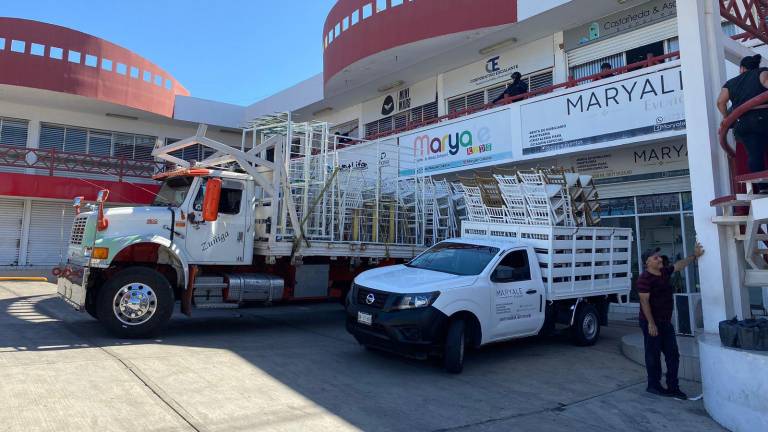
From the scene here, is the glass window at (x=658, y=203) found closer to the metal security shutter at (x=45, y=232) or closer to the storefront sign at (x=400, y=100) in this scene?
the storefront sign at (x=400, y=100)

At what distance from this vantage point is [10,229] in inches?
790

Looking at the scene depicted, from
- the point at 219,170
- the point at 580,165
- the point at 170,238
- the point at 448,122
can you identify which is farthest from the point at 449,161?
the point at 170,238

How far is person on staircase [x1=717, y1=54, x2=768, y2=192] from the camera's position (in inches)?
194

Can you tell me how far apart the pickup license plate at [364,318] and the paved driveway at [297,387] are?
0.61 meters

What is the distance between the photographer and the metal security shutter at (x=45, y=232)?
20.5 metres

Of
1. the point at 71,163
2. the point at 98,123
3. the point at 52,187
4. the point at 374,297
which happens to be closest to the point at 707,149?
the point at 374,297

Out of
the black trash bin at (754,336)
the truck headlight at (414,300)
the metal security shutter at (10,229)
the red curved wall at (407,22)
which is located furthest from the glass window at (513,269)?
the metal security shutter at (10,229)

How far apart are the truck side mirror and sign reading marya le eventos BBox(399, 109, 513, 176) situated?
5.94 metres

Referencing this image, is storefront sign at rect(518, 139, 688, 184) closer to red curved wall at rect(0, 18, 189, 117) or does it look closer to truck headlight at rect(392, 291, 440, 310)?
truck headlight at rect(392, 291, 440, 310)

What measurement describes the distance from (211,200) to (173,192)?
118 cm

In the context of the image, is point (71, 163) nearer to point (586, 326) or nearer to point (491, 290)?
point (491, 290)

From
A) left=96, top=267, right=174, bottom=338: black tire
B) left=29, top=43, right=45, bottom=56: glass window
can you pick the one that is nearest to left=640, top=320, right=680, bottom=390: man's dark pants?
left=96, top=267, right=174, bottom=338: black tire

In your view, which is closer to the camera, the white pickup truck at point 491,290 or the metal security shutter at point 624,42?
the white pickup truck at point 491,290

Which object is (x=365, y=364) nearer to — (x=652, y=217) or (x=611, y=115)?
(x=611, y=115)
